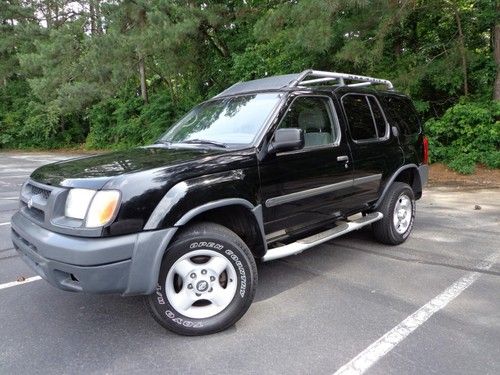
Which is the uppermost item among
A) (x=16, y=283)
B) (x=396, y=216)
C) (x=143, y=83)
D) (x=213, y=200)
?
(x=143, y=83)

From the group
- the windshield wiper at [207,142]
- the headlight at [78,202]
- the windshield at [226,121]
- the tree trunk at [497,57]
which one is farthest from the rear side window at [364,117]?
the tree trunk at [497,57]

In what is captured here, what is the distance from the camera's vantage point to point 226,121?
13.6 ft

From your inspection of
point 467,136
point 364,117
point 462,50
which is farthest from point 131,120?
point 364,117

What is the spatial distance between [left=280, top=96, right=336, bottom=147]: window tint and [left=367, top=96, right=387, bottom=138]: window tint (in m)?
0.90

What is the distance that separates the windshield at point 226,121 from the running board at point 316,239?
3.26 feet

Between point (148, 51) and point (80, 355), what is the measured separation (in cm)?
1604

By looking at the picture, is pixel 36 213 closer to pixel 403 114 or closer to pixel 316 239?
pixel 316 239

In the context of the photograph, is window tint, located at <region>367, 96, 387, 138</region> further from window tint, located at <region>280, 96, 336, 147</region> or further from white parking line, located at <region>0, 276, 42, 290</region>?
white parking line, located at <region>0, 276, 42, 290</region>

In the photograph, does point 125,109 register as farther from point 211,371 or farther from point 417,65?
point 211,371

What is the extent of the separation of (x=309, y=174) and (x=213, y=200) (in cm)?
116

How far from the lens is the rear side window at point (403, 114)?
5398 millimetres

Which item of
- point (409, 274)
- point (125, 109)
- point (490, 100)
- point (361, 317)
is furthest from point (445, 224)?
point (125, 109)

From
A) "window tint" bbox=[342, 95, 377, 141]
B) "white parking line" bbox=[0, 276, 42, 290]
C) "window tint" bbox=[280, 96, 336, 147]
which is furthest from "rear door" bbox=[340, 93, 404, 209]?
"white parking line" bbox=[0, 276, 42, 290]

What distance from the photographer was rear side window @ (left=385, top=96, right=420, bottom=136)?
5398mm
